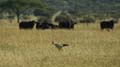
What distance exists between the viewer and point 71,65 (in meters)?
14.6

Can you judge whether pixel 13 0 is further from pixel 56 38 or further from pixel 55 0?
pixel 55 0

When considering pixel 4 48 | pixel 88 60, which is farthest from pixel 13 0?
pixel 88 60

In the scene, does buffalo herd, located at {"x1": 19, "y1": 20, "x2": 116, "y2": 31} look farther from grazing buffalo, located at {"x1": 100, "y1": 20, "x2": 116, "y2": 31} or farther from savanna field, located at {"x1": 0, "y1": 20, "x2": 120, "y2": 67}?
savanna field, located at {"x1": 0, "y1": 20, "x2": 120, "y2": 67}

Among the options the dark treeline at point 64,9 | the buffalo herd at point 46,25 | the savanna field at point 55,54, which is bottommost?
the dark treeline at point 64,9

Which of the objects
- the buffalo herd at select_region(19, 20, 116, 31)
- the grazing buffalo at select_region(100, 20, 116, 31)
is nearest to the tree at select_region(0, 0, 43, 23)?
the buffalo herd at select_region(19, 20, 116, 31)

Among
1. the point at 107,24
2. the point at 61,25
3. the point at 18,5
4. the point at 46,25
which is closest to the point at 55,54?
the point at 46,25

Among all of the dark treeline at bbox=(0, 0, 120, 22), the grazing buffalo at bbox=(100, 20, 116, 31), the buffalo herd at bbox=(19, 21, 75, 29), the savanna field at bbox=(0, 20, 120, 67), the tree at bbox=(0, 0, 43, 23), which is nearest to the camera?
the savanna field at bbox=(0, 20, 120, 67)

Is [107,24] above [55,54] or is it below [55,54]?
below

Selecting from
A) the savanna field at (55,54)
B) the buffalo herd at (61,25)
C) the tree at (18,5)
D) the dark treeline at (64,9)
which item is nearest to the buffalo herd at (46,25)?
the buffalo herd at (61,25)

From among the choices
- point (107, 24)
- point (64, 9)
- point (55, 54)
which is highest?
point (55, 54)

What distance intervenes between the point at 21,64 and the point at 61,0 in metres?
136

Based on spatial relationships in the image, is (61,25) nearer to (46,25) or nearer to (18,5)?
(46,25)

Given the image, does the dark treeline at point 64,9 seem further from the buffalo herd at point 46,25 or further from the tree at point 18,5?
the buffalo herd at point 46,25

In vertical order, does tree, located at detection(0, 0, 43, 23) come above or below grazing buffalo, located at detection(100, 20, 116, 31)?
below
